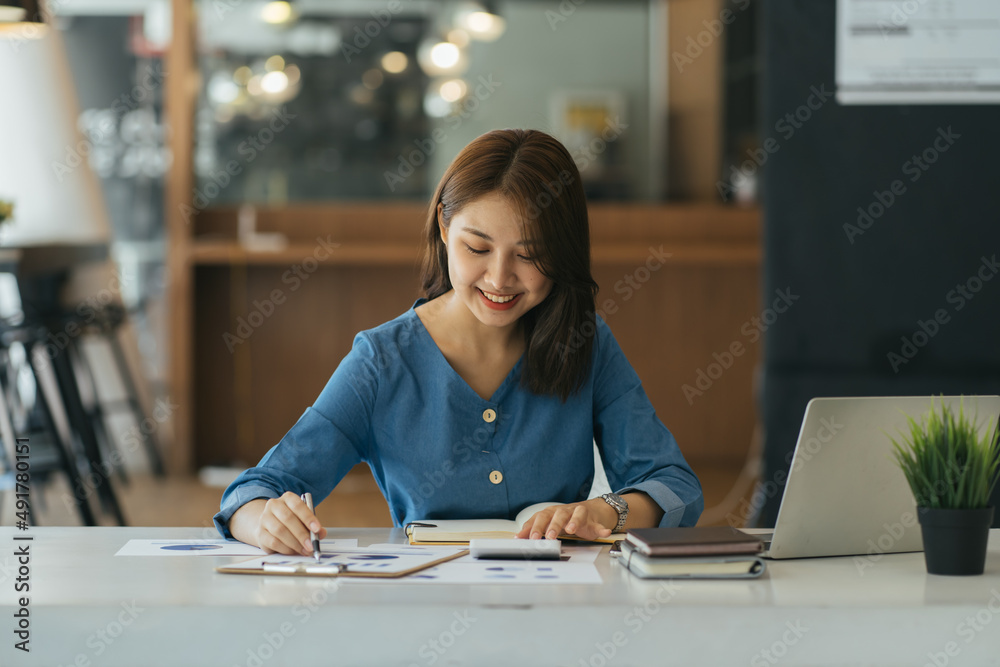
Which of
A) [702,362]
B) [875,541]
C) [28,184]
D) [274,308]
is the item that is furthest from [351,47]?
[875,541]

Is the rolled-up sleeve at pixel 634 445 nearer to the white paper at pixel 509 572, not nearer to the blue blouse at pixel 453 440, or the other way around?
the blue blouse at pixel 453 440

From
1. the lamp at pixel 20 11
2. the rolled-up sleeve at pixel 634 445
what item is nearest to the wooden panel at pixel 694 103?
the lamp at pixel 20 11

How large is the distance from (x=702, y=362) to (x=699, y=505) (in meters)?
3.68

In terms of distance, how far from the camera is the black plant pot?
1171 mm

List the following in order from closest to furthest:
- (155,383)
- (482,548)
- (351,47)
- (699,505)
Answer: (482,548) → (699,505) → (155,383) → (351,47)

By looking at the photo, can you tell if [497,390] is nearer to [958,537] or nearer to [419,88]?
[958,537]

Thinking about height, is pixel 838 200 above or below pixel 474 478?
above

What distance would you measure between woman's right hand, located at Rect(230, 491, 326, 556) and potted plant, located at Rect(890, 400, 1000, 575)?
0.70 meters

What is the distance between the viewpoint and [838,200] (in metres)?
2.56

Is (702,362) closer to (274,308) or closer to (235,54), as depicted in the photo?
(274,308)

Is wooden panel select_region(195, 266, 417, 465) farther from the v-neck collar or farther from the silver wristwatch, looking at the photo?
the silver wristwatch

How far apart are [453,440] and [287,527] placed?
347 millimetres

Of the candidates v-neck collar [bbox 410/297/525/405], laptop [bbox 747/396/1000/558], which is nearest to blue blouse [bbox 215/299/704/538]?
v-neck collar [bbox 410/297/525/405]

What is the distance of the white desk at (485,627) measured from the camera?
100 cm
